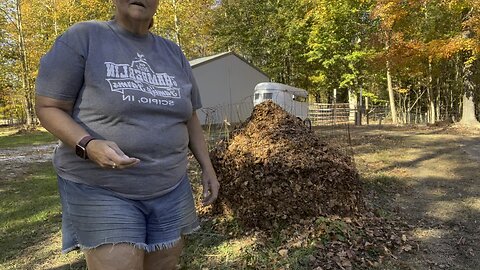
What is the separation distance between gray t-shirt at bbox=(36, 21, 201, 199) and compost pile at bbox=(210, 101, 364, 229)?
2133 mm

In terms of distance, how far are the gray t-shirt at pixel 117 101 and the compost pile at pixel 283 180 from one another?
2.13 meters

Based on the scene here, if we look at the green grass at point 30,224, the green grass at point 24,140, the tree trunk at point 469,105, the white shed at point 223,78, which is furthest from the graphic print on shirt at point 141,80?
the white shed at point 223,78

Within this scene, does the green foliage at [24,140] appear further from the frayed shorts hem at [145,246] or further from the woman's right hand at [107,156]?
the woman's right hand at [107,156]

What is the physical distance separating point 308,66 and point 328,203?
904 inches

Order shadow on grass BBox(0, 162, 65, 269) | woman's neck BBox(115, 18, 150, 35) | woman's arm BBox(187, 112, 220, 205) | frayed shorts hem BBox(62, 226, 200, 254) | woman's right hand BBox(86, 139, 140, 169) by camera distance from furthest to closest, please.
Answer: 1. shadow on grass BBox(0, 162, 65, 269)
2. woman's arm BBox(187, 112, 220, 205)
3. woman's neck BBox(115, 18, 150, 35)
4. frayed shorts hem BBox(62, 226, 200, 254)
5. woman's right hand BBox(86, 139, 140, 169)

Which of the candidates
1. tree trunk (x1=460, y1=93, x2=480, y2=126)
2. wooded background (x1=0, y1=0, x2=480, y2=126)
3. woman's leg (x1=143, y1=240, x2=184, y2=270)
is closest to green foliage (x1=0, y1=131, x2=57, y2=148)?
wooded background (x1=0, y1=0, x2=480, y2=126)

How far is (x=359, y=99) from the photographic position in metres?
23.3

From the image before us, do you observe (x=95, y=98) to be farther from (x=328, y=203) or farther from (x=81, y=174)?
(x=328, y=203)

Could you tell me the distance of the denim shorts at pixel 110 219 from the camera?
133cm

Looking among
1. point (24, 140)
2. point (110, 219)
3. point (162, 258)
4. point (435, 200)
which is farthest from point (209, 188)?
point (24, 140)

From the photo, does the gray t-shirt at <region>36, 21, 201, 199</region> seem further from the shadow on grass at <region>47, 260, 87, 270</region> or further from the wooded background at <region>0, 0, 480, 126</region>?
the wooded background at <region>0, 0, 480, 126</region>

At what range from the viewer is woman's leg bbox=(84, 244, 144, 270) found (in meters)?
1.31

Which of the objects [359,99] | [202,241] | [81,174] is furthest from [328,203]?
[359,99]

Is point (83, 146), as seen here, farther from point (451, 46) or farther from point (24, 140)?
point (24, 140)
